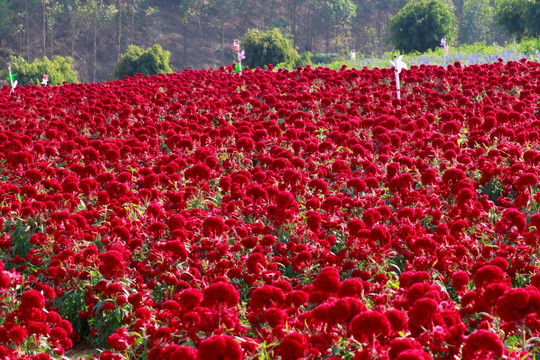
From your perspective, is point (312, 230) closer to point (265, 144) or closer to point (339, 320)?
point (339, 320)

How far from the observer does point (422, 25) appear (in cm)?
3041

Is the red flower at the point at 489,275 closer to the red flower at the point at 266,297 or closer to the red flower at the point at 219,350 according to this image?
the red flower at the point at 266,297

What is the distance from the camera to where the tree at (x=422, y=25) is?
98.4 ft

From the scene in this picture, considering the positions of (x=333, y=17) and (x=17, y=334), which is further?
(x=333, y=17)

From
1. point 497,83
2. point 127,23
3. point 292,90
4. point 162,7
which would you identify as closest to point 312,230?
point 497,83

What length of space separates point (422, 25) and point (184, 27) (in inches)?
1261

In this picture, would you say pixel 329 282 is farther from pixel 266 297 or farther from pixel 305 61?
pixel 305 61

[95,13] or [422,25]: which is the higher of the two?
[95,13]

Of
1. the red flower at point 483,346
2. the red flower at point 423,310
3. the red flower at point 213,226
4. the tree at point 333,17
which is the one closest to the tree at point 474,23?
the tree at point 333,17

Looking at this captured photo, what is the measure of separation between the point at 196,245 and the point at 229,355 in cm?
245

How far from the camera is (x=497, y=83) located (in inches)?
458

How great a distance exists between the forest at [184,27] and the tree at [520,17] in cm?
2103

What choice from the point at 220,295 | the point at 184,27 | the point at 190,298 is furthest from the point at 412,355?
the point at 184,27

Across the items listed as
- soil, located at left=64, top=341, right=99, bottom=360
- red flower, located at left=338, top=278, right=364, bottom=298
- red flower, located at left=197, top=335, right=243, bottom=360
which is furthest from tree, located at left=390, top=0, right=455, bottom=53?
red flower, located at left=197, top=335, right=243, bottom=360
